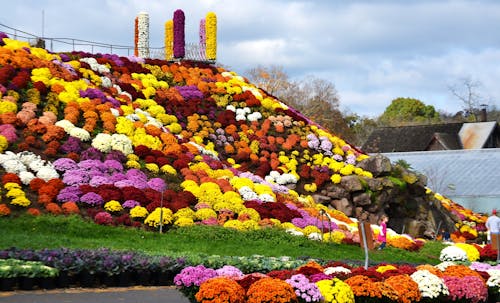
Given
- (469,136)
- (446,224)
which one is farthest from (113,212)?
(469,136)

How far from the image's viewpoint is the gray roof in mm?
43969

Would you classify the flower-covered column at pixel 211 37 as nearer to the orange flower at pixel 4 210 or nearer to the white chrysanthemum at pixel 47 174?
the white chrysanthemum at pixel 47 174

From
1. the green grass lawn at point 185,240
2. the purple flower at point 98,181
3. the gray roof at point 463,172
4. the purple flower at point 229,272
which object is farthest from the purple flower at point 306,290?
the gray roof at point 463,172

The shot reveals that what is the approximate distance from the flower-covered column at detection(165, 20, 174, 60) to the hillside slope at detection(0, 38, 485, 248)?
1.81 m

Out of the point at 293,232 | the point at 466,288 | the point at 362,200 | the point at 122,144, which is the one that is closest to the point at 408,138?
the point at 362,200

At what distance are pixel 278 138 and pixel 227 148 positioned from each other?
10.3 feet

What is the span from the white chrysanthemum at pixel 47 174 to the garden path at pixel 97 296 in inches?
392

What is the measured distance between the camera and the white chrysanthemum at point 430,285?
1325 centimetres

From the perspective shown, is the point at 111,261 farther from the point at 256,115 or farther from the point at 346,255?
the point at 256,115

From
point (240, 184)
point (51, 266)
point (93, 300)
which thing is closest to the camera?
point (93, 300)

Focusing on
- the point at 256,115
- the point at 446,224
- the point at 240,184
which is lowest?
Answer: the point at 446,224

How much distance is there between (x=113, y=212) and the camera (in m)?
24.0

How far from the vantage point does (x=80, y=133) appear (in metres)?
28.0

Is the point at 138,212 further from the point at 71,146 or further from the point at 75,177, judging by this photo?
the point at 71,146
